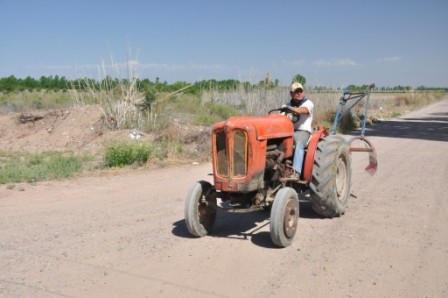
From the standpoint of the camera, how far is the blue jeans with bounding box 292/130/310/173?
667cm

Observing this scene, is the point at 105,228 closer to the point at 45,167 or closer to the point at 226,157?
the point at 226,157

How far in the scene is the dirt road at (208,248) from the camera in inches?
191

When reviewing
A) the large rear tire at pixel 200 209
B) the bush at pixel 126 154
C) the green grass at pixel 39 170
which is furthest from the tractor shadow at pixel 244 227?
the bush at pixel 126 154

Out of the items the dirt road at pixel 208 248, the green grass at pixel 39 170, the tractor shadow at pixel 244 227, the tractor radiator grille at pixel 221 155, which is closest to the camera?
the dirt road at pixel 208 248

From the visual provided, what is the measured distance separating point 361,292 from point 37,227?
14.2 feet

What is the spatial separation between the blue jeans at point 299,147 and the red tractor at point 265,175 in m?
0.07

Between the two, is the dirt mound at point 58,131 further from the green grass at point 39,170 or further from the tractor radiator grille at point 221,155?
the tractor radiator grille at point 221,155

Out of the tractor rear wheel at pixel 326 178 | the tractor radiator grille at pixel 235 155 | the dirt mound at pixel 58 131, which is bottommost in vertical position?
the dirt mound at pixel 58 131

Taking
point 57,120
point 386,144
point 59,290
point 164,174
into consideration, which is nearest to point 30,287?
point 59,290

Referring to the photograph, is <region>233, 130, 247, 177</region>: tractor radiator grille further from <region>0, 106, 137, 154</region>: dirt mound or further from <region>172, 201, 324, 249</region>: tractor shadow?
<region>0, 106, 137, 154</region>: dirt mound

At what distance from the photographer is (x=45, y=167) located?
11406mm

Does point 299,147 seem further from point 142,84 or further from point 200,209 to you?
point 142,84

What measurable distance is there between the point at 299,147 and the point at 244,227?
4.23ft

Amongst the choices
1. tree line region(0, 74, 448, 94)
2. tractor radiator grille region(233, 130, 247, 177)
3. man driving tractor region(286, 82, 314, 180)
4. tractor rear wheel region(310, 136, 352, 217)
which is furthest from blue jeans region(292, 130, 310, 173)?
tree line region(0, 74, 448, 94)
